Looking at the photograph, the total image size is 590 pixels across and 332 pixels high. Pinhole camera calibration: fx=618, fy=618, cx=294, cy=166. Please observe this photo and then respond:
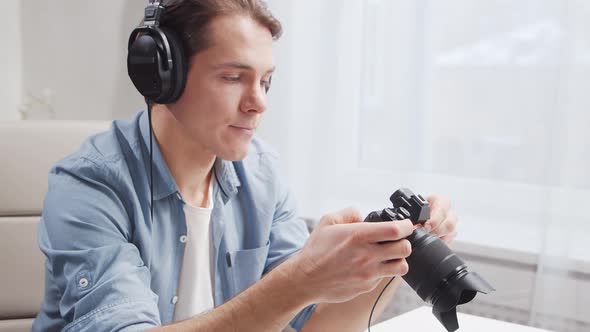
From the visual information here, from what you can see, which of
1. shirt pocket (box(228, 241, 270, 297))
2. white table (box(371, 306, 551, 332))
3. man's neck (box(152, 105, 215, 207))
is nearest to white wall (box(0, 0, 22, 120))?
man's neck (box(152, 105, 215, 207))

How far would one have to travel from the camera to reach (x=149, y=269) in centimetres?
104

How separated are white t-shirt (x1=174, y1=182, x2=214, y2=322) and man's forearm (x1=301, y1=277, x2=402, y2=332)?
0.68 ft

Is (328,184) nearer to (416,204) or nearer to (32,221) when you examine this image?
(32,221)

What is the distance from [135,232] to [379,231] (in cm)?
47

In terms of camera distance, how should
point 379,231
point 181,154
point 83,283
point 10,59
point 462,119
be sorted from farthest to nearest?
point 10,59 < point 462,119 < point 181,154 < point 83,283 < point 379,231

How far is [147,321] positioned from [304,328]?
0.37 metres

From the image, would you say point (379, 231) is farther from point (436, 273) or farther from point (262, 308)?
point (262, 308)

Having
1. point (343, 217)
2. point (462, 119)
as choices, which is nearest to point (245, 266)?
point (343, 217)

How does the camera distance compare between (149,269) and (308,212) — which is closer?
(149,269)

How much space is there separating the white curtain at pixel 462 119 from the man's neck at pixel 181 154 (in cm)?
68

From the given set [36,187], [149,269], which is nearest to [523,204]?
[149,269]

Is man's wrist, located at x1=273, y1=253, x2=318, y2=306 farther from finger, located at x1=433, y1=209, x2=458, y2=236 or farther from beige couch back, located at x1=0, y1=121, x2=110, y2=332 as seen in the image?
beige couch back, located at x1=0, y1=121, x2=110, y2=332

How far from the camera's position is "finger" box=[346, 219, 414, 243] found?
28.6 inches

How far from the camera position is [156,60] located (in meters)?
0.96
